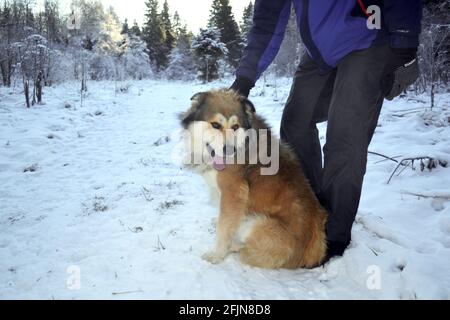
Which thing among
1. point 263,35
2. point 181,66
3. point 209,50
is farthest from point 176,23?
point 263,35

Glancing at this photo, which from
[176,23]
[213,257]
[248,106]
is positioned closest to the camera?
[213,257]

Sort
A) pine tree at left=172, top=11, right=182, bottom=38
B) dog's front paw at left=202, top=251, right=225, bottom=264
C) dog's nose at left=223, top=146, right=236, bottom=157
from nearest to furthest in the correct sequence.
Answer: dog's front paw at left=202, top=251, right=225, bottom=264 → dog's nose at left=223, top=146, right=236, bottom=157 → pine tree at left=172, top=11, right=182, bottom=38

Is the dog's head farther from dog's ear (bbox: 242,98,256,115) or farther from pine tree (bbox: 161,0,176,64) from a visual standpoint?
pine tree (bbox: 161,0,176,64)

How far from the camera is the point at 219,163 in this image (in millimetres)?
2734

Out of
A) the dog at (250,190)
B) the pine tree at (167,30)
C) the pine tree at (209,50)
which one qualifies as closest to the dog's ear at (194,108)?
the dog at (250,190)

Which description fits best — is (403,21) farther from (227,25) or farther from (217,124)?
(227,25)

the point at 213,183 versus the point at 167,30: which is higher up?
the point at 167,30

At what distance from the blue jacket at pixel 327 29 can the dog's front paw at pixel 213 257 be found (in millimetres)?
1612

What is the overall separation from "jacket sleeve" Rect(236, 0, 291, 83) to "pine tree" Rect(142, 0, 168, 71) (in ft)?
138

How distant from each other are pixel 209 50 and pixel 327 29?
25.3 meters

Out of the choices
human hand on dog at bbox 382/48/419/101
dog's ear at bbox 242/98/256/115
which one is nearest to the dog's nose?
dog's ear at bbox 242/98/256/115

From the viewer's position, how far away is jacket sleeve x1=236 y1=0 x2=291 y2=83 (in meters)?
3.05

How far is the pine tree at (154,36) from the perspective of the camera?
42812 millimetres
